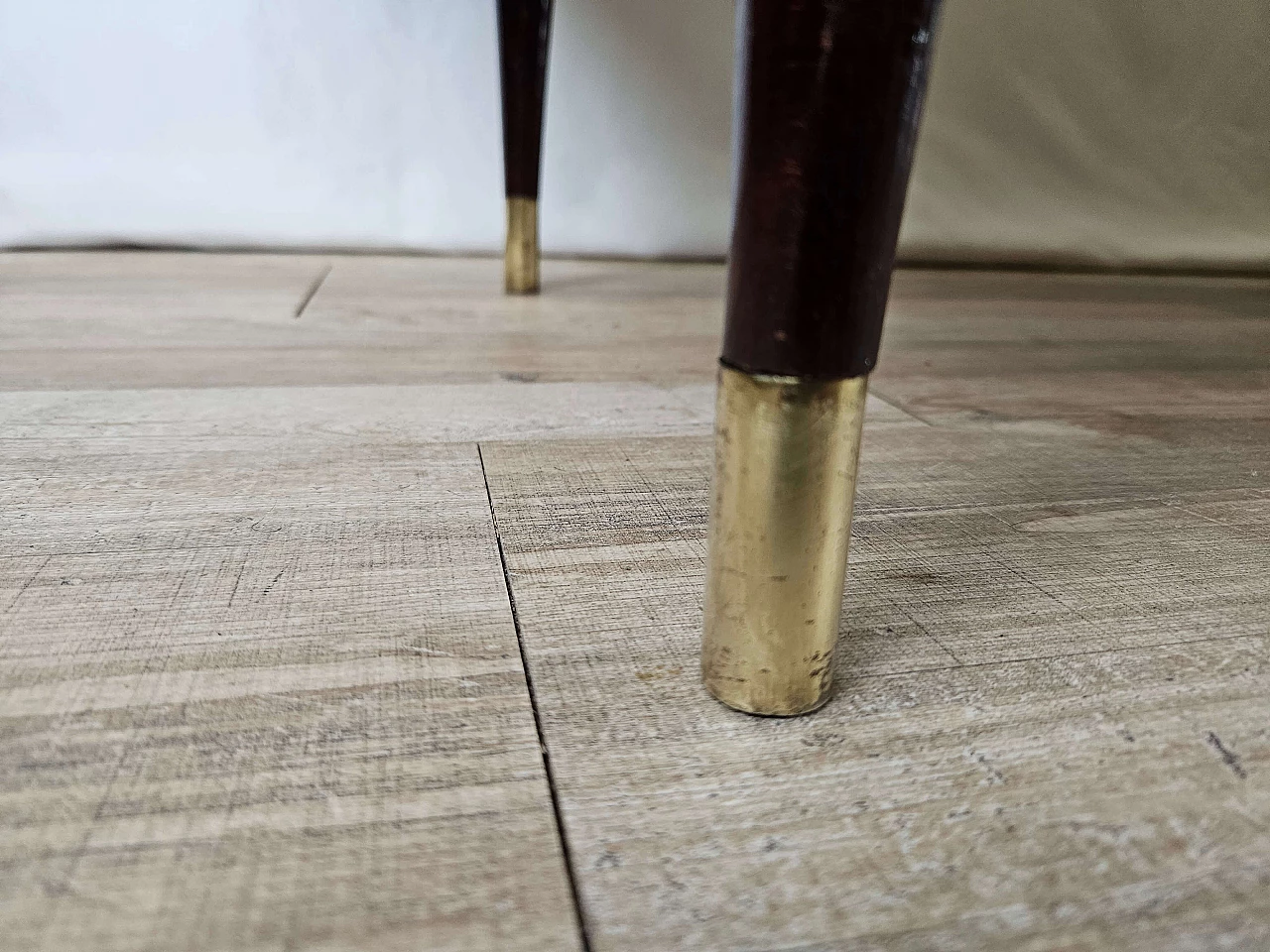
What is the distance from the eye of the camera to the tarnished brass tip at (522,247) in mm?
931

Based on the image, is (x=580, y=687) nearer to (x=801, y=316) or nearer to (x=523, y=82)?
(x=801, y=316)

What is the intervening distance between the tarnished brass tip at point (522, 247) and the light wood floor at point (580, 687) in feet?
1.23

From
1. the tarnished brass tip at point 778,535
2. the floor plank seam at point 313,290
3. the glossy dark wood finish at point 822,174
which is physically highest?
the glossy dark wood finish at point 822,174

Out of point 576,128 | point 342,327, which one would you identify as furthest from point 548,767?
point 576,128

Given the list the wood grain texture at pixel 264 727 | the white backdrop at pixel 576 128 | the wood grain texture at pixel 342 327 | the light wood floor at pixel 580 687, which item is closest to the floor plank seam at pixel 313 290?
the wood grain texture at pixel 342 327

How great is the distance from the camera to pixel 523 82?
0.87 m

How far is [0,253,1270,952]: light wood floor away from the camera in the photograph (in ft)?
0.70

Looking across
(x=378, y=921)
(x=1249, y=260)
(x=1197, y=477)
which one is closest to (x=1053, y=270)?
(x=1249, y=260)

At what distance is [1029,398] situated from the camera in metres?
0.65

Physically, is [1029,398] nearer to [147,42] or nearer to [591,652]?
[591,652]

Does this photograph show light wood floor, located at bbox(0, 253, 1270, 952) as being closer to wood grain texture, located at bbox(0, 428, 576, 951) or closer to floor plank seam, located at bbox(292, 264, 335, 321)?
Answer: wood grain texture, located at bbox(0, 428, 576, 951)

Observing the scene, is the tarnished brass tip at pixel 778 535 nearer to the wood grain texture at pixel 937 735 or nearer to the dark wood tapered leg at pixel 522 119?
the wood grain texture at pixel 937 735

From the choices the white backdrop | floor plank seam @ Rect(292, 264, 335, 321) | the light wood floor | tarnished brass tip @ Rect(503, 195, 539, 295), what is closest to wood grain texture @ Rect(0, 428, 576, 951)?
the light wood floor

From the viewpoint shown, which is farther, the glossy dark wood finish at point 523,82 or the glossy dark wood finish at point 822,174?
the glossy dark wood finish at point 523,82
